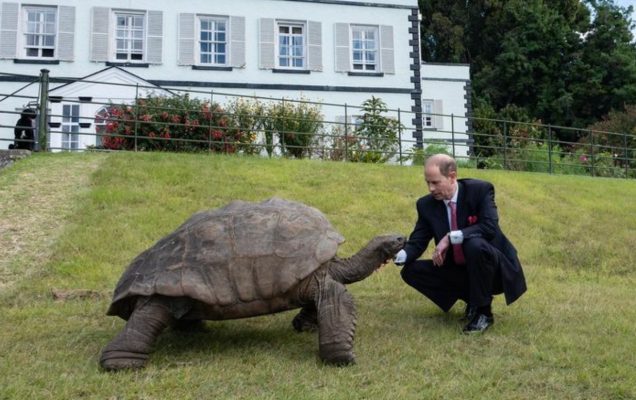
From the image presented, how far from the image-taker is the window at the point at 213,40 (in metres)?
21.4

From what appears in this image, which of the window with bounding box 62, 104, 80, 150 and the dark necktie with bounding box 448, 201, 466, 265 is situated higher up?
the window with bounding box 62, 104, 80, 150

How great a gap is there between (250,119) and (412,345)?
36.9ft

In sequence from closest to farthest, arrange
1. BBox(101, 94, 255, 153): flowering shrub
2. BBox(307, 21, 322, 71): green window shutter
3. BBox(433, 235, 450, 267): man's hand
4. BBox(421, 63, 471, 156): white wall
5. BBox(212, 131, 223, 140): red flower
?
BBox(433, 235, 450, 267): man's hand < BBox(101, 94, 255, 153): flowering shrub < BBox(212, 131, 223, 140): red flower < BBox(307, 21, 322, 71): green window shutter < BBox(421, 63, 471, 156): white wall

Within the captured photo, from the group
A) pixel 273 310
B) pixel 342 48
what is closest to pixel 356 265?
pixel 273 310

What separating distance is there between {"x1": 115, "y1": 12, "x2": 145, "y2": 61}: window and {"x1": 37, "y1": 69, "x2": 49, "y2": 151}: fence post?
9511 mm

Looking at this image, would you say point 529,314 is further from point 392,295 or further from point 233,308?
point 233,308

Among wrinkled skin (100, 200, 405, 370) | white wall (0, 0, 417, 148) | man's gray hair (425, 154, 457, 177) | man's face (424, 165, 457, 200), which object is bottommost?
wrinkled skin (100, 200, 405, 370)

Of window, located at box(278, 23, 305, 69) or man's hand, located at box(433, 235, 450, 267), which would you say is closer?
man's hand, located at box(433, 235, 450, 267)

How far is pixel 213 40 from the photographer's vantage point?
848 inches

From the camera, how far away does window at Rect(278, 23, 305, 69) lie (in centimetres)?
2212

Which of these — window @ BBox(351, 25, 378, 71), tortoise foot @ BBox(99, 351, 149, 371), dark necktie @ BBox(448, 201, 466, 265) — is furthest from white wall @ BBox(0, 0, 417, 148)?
tortoise foot @ BBox(99, 351, 149, 371)

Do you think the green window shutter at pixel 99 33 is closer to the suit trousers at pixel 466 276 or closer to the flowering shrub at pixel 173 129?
the flowering shrub at pixel 173 129

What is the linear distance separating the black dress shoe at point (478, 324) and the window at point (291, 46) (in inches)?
725

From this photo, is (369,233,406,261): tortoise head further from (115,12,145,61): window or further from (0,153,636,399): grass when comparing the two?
(115,12,145,61): window
